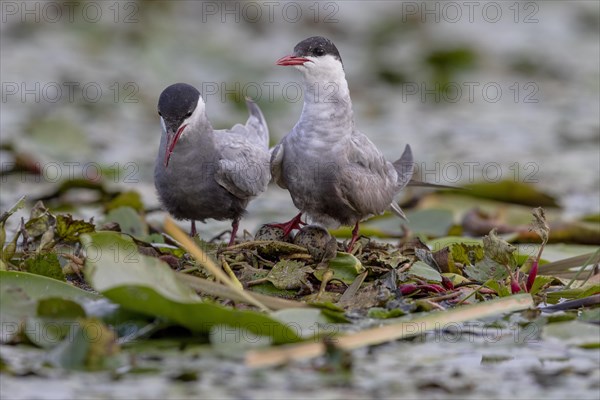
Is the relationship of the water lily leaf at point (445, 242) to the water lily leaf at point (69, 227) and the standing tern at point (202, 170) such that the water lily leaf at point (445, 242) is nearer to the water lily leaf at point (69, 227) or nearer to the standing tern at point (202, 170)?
the standing tern at point (202, 170)

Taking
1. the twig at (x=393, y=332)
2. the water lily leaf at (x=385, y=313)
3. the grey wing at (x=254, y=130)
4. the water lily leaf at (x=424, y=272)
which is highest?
the grey wing at (x=254, y=130)

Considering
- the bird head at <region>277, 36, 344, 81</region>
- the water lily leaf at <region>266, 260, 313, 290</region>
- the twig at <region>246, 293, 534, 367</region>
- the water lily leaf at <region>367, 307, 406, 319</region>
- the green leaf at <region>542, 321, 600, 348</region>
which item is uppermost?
the bird head at <region>277, 36, 344, 81</region>

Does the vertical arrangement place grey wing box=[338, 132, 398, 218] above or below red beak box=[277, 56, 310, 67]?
below

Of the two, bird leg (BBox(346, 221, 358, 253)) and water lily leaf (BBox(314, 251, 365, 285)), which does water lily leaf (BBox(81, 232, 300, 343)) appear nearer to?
water lily leaf (BBox(314, 251, 365, 285))

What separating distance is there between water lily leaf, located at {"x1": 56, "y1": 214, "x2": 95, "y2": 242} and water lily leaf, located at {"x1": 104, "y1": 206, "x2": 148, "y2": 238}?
3.53 ft

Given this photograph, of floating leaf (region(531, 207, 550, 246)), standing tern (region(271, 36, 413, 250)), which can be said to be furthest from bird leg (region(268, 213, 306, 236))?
floating leaf (region(531, 207, 550, 246))

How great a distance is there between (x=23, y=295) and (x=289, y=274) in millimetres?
1231

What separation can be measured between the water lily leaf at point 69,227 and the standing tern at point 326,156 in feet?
3.28

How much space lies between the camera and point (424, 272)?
5160 millimetres

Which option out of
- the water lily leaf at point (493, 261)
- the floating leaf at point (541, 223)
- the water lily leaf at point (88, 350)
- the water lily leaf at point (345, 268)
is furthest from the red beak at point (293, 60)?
the water lily leaf at point (88, 350)

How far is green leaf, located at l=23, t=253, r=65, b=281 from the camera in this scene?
4.92 metres

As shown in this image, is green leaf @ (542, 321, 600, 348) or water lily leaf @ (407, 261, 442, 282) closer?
green leaf @ (542, 321, 600, 348)

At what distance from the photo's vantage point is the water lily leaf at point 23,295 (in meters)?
4.33

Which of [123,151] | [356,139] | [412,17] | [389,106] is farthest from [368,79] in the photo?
[356,139]
